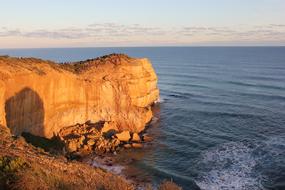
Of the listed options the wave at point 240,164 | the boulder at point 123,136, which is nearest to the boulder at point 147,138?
the boulder at point 123,136

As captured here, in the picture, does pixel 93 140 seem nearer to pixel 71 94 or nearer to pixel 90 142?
pixel 90 142

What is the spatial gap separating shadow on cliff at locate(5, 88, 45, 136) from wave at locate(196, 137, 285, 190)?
19922 millimetres

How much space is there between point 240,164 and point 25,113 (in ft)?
83.7

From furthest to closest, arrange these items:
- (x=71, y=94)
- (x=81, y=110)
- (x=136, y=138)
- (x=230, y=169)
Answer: (x=81, y=110) → (x=71, y=94) → (x=136, y=138) → (x=230, y=169)

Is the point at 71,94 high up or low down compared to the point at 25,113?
up

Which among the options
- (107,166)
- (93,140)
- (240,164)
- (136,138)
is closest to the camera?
(107,166)

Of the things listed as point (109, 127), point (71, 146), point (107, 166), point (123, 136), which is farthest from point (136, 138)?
point (107, 166)

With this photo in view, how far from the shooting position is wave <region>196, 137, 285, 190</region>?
128 ft

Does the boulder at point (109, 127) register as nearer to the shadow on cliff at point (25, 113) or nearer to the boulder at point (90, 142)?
the boulder at point (90, 142)

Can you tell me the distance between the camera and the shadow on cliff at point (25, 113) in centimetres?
4103

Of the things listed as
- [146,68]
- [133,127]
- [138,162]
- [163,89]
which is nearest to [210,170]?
[138,162]

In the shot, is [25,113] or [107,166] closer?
[25,113]

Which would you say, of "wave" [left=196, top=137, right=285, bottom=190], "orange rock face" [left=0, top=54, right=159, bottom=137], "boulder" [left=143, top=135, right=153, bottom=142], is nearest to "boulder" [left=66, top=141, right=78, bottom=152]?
"orange rock face" [left=0, top=54, right=159, bottom=137]

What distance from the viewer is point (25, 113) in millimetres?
43188
